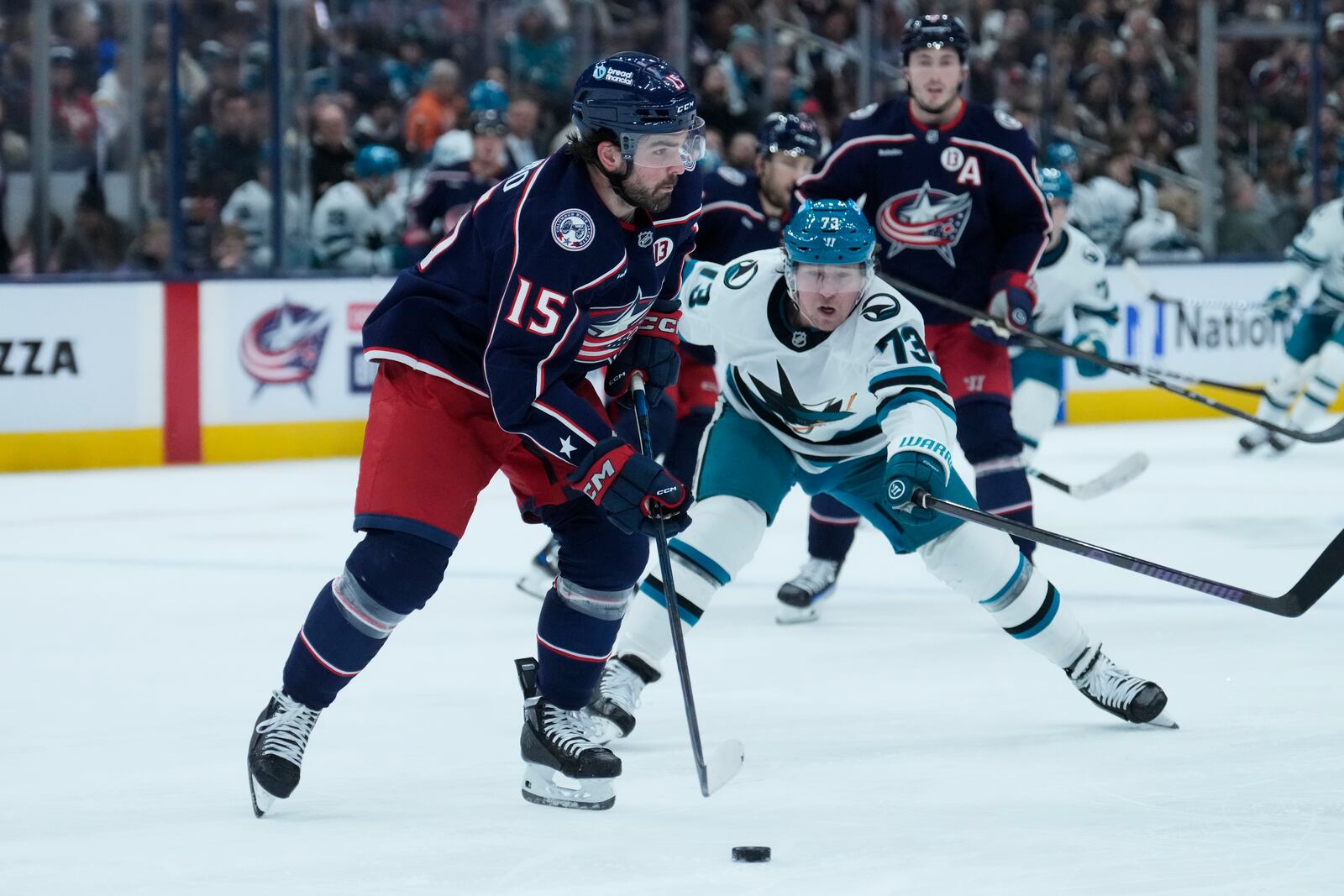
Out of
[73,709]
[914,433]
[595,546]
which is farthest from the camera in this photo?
[73,709]

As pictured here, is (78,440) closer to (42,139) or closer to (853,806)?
(42,139)

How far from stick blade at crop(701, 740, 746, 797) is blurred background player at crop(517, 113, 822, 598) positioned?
Answer: 1.97 metres

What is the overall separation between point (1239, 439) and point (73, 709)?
5.48 m

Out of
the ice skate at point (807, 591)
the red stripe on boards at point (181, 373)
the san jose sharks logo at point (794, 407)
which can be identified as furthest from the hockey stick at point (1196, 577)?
the red stripe on boards at point (181, 373)

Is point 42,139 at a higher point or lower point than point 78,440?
higher

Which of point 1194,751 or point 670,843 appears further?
point 1194,751

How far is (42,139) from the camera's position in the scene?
7293 millimetres

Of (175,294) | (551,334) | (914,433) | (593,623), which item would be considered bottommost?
(175,294)

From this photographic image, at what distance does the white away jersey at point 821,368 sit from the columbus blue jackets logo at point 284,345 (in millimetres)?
4409

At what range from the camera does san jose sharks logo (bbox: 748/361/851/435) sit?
3.35 metres

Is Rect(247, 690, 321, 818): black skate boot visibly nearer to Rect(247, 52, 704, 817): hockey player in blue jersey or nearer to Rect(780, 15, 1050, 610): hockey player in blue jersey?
Rect(247, 52, 704, 817): hockey player in blue jersey

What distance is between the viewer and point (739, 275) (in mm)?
3398

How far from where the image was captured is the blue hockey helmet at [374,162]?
26.2 feet

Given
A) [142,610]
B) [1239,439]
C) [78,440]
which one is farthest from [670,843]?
[1239,439]
